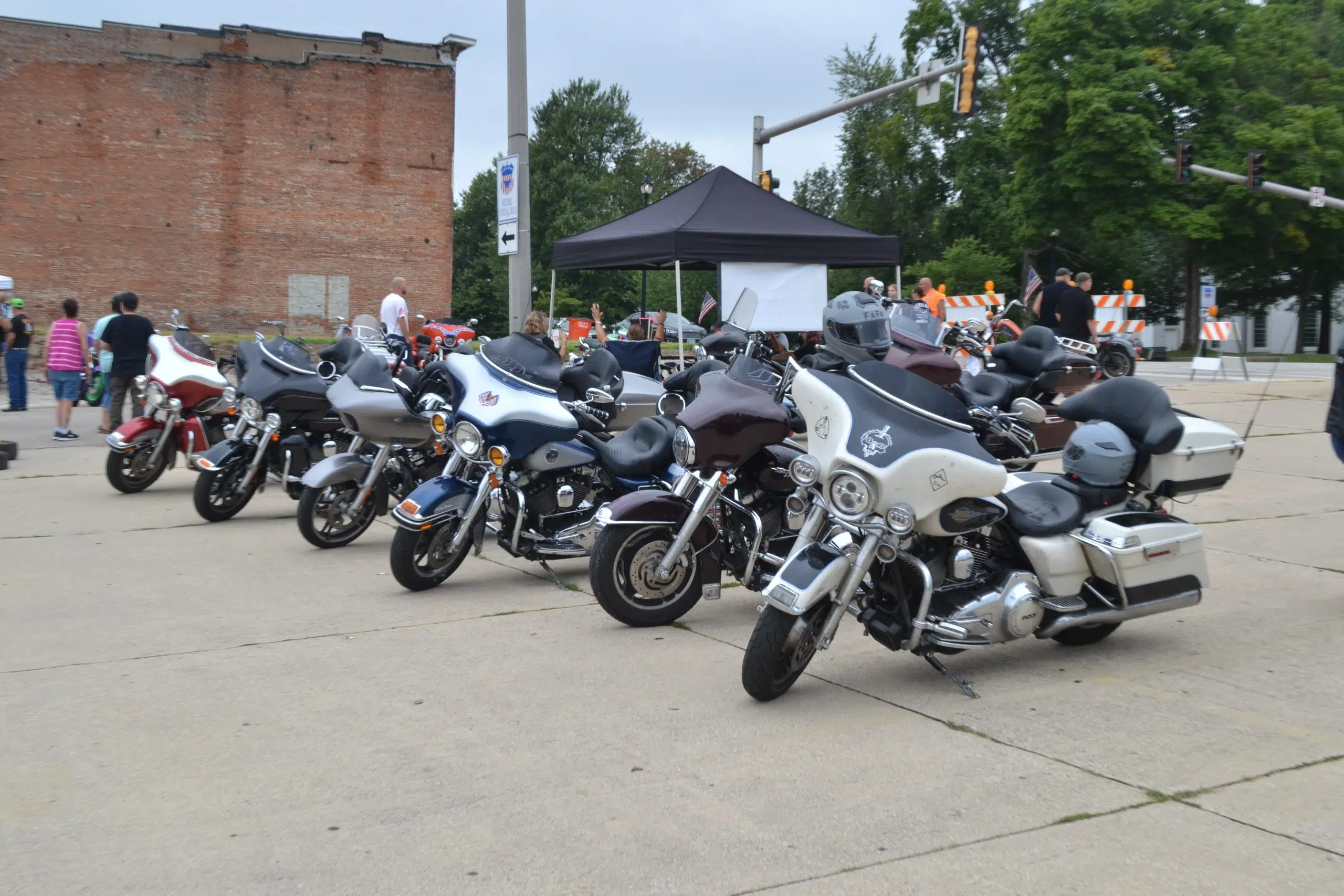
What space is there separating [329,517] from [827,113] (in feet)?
49.2

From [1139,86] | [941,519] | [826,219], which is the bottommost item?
[941,519]

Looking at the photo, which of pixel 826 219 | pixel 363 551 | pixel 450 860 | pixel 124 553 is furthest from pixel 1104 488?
pixel 826 219

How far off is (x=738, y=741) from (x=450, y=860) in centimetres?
135

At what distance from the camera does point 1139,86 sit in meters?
42.8

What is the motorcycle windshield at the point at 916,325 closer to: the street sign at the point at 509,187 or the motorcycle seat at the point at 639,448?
the motorcycle seat at the point at 639,448

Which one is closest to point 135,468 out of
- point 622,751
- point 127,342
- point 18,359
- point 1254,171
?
point 127,342

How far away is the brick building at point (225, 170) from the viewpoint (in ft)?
128

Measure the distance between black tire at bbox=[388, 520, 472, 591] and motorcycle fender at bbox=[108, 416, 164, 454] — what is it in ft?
16.2

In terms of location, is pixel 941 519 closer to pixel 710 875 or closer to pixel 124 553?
pixel 710 875

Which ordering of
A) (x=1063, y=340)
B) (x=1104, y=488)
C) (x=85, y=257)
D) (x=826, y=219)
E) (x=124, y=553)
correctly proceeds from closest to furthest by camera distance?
(x=1104, y=488) → (x=124, y=553) → (x=1063, y=340) → (x=826, y=219) → (x=85, y=257)

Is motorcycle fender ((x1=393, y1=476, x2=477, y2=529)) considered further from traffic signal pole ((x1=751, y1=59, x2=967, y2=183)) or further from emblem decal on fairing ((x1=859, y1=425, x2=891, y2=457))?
traffic signal pole ((x1=751, y1=59, x2=967, y2=183))

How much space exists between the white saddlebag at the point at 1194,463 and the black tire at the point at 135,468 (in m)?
8.71

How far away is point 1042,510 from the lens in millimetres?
5523

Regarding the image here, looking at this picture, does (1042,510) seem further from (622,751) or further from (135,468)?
(135,468)
